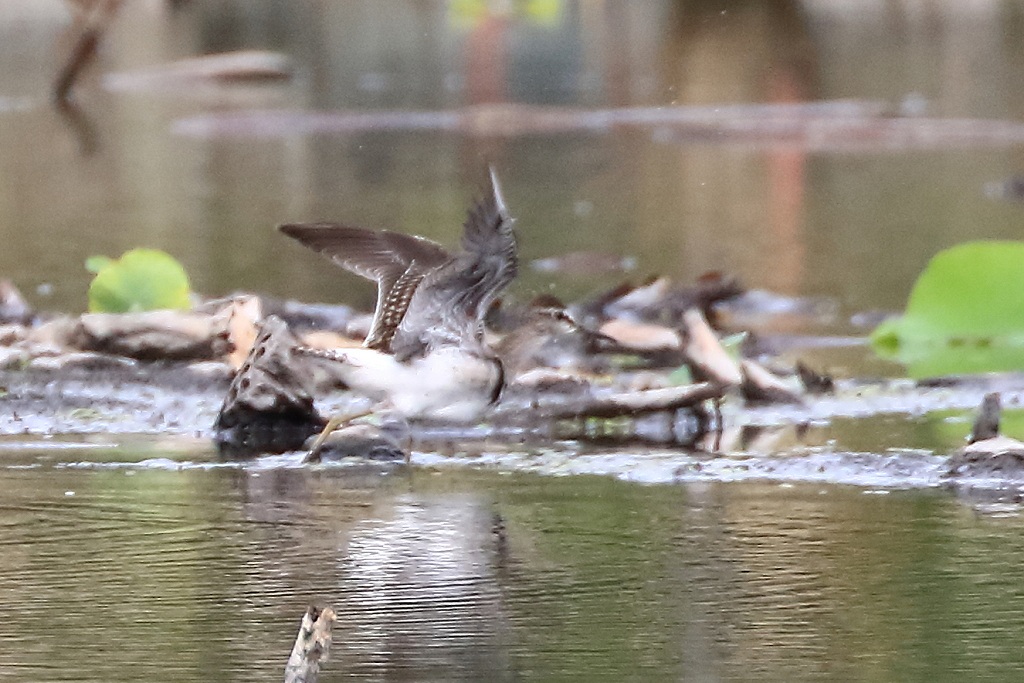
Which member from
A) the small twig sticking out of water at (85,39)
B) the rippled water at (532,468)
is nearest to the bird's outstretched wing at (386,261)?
the rippled water at (532,468)

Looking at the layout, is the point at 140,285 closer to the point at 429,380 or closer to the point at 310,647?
the point at 429,380

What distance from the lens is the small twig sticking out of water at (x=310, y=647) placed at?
9.57 feet

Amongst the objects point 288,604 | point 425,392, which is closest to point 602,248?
point 425,392

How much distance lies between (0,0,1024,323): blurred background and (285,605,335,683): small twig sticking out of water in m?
4.38

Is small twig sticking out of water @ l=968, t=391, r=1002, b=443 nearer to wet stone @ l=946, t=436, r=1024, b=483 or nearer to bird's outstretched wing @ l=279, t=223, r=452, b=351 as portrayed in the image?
wet stone @ l=946, t=436, r=1024, b=483

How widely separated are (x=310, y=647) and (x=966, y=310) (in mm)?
4087

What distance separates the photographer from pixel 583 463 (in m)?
4.89

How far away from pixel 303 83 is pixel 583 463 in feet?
38.3

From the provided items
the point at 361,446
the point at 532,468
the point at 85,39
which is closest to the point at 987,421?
the point at 532,468

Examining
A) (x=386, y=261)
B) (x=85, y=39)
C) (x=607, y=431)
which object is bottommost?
(x=607, y=431)

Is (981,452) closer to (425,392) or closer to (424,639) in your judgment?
(425,392)

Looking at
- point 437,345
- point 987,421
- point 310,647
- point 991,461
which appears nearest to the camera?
point 310,647

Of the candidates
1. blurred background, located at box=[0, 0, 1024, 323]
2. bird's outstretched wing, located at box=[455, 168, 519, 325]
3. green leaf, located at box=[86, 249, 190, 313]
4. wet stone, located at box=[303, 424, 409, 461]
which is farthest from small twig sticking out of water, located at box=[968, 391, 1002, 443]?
green leaf, located at box=[86, 249, 190, 313]

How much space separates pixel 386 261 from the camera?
17.3ft
